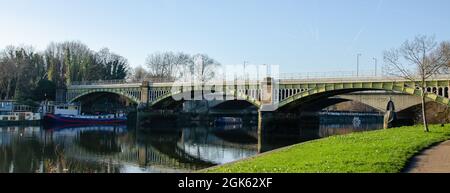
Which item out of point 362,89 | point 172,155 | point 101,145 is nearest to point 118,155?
point 172,155

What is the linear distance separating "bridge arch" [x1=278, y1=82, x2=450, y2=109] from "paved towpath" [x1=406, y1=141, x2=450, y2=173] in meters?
28.5

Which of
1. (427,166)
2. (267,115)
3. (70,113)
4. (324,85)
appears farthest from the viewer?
(70,113)

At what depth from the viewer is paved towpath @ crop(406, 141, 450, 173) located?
14.0 m

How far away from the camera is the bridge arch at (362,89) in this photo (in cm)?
4622

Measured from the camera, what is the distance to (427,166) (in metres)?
14.9

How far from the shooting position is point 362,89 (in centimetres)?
5509

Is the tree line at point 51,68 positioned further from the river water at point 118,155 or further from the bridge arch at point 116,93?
the river water at point 118,155

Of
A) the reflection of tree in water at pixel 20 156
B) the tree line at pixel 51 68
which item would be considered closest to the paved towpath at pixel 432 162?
the reflection of tree in water at pixel 20 156

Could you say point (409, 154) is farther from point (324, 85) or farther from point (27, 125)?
point (27, 125)

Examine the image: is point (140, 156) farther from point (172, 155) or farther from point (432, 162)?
point (432, 162)

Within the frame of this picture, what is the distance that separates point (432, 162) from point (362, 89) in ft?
133

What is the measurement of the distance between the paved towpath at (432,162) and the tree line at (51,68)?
79.4m
